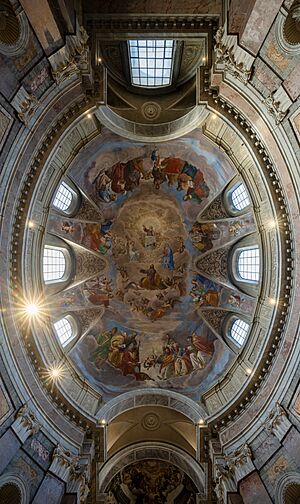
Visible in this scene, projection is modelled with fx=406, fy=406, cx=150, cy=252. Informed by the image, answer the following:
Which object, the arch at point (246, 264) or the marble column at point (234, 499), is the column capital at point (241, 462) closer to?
the marble column at point (234, 499)

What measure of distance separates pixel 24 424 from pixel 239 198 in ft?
43.1

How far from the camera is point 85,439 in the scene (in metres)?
17.3

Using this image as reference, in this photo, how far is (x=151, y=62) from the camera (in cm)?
1745

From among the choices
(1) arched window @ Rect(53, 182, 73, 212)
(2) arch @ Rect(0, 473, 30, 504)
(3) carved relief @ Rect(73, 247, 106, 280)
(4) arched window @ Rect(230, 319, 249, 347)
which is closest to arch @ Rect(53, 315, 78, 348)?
(3) carved relief @ Rect(73, 247, 106, 280)

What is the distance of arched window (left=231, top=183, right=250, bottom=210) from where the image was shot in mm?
18609

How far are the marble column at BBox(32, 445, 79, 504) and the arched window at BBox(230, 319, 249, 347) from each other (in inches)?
355

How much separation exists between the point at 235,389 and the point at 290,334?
4.97 meters

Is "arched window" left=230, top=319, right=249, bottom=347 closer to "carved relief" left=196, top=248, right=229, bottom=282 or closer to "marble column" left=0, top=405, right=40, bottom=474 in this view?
"carved relief" left=196, top=248, right=229, bottom=282

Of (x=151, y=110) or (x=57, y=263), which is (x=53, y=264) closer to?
(x=57, y=263)

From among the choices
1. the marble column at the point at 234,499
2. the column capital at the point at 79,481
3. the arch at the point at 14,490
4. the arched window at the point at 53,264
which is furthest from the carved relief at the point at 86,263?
the marble column at the point at 234,499

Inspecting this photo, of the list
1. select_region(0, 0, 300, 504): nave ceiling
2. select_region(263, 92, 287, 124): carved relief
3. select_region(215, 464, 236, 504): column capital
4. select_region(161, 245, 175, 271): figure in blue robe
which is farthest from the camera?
select_region(161, 245, 175, 271): figure in blue robe

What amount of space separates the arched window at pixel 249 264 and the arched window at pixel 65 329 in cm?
891

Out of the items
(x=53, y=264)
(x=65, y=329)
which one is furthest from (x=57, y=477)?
(x=53, y=264)

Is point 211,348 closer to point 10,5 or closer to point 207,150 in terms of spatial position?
point 207,150
